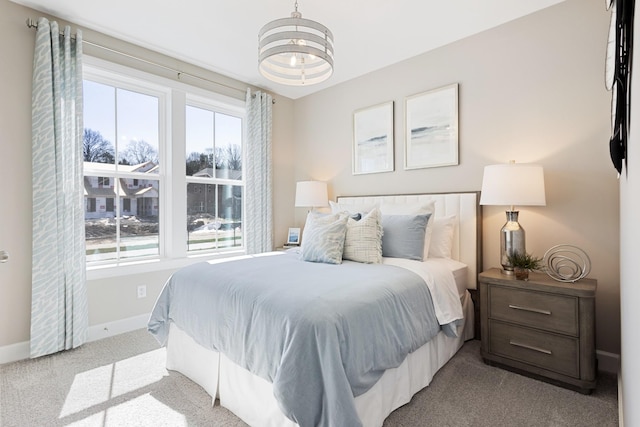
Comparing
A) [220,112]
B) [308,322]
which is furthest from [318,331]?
[220,112]

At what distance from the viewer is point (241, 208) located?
4.11 meters

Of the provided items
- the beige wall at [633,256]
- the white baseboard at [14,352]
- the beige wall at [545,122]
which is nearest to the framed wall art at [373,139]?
the beige wall at [545,122]

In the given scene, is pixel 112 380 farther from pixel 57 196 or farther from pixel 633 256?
pixel 633 256

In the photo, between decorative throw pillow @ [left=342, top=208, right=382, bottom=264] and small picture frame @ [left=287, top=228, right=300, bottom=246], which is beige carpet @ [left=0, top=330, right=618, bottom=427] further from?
small picture frame @ [left=287, top=228, right=300, bottom=246]

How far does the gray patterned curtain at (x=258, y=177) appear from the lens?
3.92 m

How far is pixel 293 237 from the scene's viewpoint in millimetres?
4223

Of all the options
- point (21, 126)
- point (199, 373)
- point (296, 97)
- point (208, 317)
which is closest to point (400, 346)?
point (208, 317)

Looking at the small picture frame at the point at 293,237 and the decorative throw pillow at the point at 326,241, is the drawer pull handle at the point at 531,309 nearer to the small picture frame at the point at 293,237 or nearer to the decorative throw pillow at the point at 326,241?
the decorative throw pillow at the point at 326,241

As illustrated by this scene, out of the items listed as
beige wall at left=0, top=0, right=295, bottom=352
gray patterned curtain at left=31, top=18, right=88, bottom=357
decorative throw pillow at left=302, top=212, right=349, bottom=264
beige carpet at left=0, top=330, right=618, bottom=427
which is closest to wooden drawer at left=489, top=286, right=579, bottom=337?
beige carpet at left=0, top=330, right=618, bottom=427

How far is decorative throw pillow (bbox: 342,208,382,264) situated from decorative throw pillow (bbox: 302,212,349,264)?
7cm

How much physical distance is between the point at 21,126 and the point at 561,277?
13.2 feet

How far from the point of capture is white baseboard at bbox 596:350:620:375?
2218 millimetres

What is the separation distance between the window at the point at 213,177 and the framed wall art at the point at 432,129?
81.8 inches

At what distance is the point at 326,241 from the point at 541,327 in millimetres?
1502
